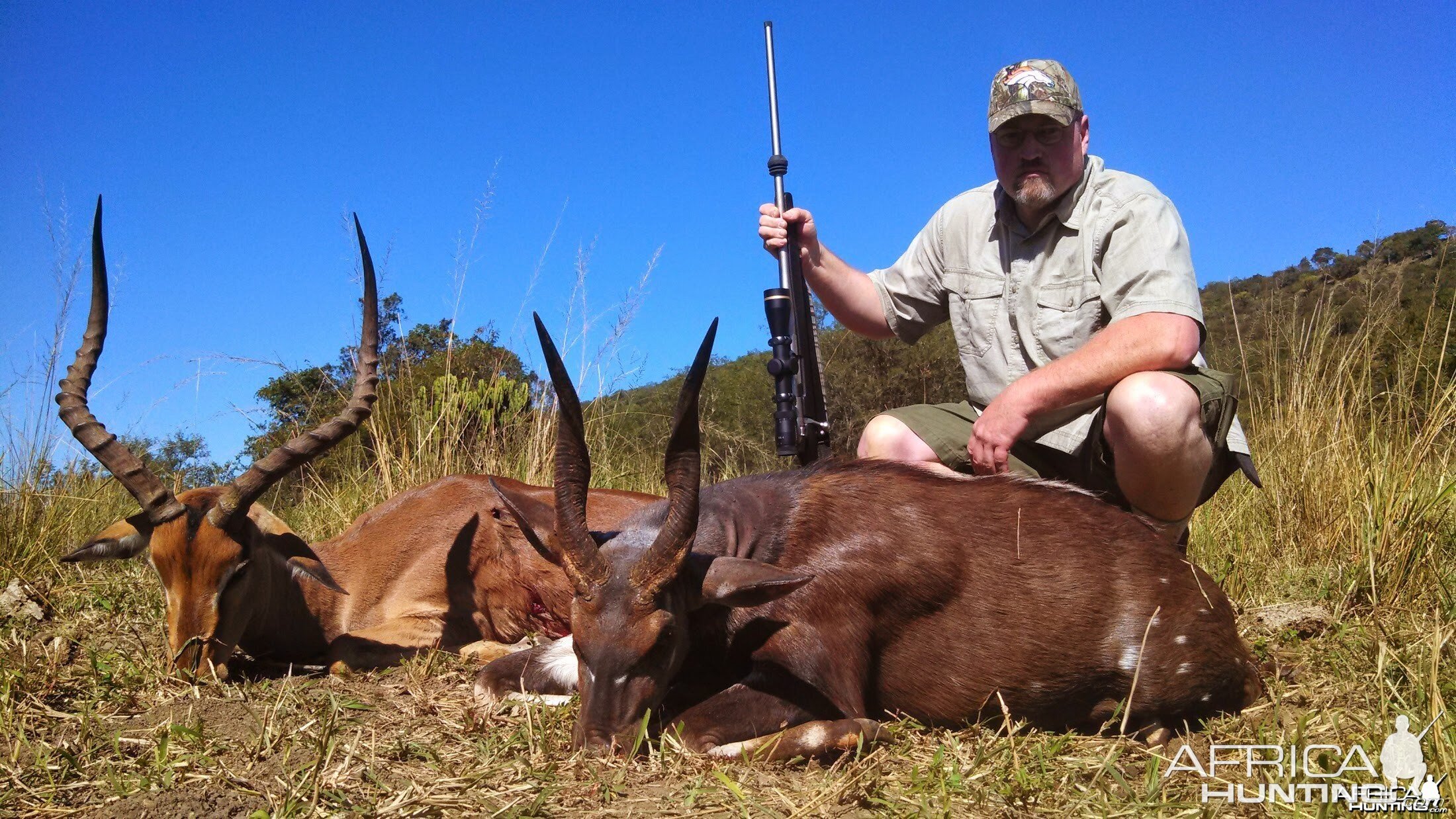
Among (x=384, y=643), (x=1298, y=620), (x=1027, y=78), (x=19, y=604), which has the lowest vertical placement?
(x=1298, y=620)

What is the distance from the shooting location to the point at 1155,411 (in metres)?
4.05

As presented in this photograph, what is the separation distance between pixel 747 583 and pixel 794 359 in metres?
2.19

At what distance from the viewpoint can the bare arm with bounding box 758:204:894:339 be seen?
555cm

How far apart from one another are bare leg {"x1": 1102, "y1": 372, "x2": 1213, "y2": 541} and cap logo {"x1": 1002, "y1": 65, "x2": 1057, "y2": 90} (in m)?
1.45

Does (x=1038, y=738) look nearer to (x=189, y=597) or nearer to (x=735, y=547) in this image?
(x=735, y=547)

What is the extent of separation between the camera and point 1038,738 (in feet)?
11.2

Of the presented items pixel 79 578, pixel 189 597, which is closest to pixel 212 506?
pixel 189 597

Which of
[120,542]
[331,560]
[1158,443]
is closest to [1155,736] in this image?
[1158,443]

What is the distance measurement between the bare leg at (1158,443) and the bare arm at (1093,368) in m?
0.08

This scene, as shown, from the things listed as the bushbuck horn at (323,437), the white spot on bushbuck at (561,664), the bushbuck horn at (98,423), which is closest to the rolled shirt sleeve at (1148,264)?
the white spot on bushbuck at (561,664)

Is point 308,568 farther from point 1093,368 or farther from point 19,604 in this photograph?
point 1093,368

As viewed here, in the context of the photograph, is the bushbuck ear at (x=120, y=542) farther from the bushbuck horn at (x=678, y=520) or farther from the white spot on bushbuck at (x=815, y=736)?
the white spot on bushbuck at (x=815, y=736)

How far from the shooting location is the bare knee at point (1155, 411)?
406 centimetres

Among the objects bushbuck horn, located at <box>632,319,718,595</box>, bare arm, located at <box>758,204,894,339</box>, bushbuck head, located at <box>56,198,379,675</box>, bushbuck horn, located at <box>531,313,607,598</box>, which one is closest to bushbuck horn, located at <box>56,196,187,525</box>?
bushbuck head, located at <box>56,198,379,675</box>
